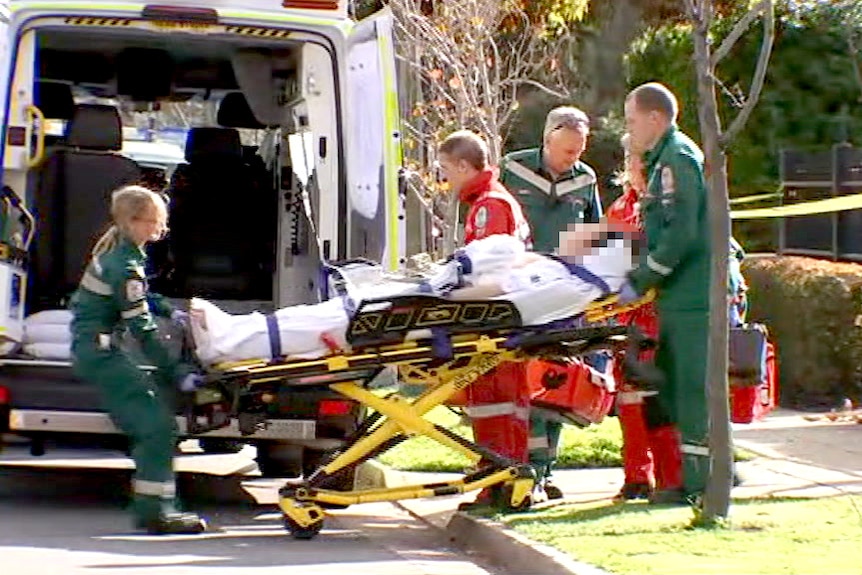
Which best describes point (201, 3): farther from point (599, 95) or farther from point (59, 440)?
point (599, 95)

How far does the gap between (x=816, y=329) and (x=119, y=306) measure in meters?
6.03

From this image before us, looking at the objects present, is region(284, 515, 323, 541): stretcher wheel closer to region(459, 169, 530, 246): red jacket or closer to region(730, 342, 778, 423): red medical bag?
region(459, 169, 530, 246): red jacket

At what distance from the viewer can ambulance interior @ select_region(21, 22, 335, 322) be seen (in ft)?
36.5

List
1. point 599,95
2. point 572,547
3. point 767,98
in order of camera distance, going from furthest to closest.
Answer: point 599,95
point 767,98
point 572,547

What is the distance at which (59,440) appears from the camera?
9.86 metres

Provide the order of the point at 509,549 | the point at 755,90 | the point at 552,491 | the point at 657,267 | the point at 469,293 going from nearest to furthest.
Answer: the point at 755,90
the point at 509,549
the point at 469,293
the point at 657,267
the point at 552,491

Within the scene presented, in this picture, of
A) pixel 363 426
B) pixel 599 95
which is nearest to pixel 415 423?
pixel 363 426

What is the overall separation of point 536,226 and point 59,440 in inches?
104

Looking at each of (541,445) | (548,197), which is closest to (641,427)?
(541,445)

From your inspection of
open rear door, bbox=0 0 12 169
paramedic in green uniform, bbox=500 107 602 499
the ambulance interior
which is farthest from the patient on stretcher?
the ambulance interior

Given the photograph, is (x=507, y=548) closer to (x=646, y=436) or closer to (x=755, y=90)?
(x=646, y=436)

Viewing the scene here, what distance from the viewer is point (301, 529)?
355 inches

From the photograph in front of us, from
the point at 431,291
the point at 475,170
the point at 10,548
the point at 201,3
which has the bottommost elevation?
the point at 10,548

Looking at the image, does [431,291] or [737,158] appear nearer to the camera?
[431,291]
